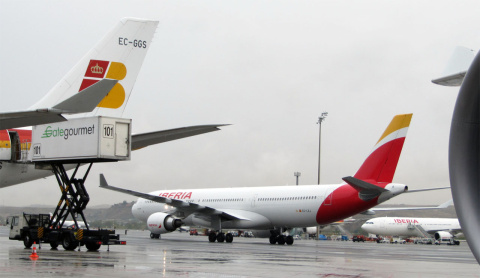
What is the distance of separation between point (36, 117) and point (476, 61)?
334 inches

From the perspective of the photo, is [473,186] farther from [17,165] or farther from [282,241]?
[282,241]

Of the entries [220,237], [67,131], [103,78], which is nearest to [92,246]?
[67,131]

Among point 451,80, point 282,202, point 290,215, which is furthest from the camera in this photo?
point 282,202

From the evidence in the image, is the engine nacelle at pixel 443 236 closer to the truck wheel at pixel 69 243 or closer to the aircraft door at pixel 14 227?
the aircraft door at pixel 14 227

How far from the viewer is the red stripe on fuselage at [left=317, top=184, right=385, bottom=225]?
109 ft

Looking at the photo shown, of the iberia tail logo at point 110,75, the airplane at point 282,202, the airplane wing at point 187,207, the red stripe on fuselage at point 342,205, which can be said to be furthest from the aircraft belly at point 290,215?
the iberia tail logo at point 110,75

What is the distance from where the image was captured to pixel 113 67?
23141mm

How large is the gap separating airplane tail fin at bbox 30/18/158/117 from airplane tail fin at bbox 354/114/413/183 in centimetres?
1470

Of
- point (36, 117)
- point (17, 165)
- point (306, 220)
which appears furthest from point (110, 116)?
point (306, 220)

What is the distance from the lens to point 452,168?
6.75 meters

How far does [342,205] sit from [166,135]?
15669 mm

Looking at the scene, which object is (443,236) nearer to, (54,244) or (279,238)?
(279,238)

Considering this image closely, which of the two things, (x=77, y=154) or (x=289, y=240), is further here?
(x=289, y=240)

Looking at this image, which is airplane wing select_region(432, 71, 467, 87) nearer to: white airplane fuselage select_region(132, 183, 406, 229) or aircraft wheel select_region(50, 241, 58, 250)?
aircraft wheel select_region(50, 241, 58, 250)
